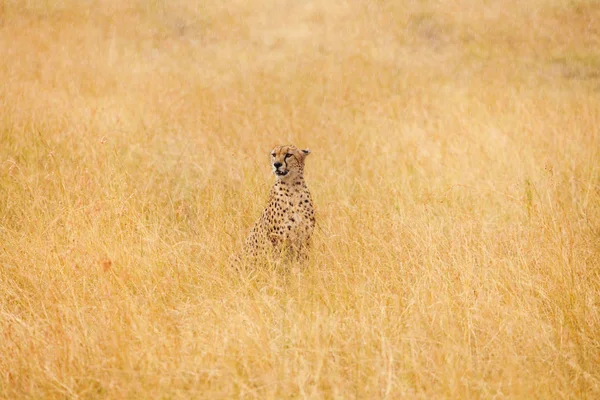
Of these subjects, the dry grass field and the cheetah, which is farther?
the cheetah

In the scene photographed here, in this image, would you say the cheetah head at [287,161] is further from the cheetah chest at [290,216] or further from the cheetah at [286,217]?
the cheetah chest at [290,216]

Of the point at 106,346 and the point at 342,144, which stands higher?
the point at 342,144

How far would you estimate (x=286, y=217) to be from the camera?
3676 mm

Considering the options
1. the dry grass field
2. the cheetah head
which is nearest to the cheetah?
the cheetah head

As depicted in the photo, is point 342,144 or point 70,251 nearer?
point 70,251

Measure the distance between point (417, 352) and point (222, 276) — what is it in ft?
4.39

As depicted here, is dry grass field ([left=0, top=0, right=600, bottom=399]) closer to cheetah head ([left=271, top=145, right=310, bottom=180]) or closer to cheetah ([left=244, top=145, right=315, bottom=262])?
cheetah ([left=244, top=145, right=315, bottom=262])

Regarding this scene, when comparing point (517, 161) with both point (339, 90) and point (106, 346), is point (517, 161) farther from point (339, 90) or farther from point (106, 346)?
point (106, 346)

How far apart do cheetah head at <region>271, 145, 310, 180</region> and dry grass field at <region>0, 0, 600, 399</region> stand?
1.61 ft

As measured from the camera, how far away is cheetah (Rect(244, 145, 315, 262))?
3654 mm

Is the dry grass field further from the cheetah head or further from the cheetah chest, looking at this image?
the cheetah head

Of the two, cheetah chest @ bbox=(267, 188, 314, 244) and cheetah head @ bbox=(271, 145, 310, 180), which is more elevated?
cheetah head @ bbox=(271, 145, 310, 180)

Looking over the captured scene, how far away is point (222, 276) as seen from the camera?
3.52m

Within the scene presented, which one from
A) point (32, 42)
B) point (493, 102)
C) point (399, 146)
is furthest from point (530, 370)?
point (32, 42)
